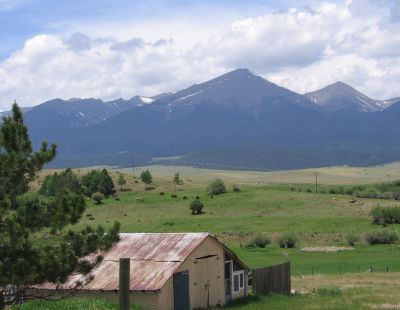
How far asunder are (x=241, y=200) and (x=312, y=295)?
7626 centimetres

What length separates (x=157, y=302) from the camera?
3531 cm

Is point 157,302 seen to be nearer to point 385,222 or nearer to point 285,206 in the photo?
point 385,222

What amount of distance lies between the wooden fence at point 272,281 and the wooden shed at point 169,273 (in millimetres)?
1981

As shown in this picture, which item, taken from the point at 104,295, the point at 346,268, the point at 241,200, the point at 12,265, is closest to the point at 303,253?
the point at 346,268

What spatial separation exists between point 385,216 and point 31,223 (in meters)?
79.1

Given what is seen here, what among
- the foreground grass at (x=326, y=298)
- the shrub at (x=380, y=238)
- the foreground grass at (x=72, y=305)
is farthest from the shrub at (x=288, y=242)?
the foreground grass at (x=72, y=305)

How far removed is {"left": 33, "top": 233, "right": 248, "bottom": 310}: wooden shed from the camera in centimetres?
3584

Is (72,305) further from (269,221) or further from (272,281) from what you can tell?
(269,221)

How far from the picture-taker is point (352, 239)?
265 feet

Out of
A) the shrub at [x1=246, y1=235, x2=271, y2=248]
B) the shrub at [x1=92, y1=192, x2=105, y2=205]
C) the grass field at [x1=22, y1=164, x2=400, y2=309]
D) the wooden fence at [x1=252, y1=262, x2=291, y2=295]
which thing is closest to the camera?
the grass field at [x1=22, y1=164, x2=400, y2=309]

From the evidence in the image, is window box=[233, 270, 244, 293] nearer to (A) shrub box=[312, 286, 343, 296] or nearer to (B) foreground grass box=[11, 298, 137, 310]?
(A) shrub box=[312, 286, 343, 296]

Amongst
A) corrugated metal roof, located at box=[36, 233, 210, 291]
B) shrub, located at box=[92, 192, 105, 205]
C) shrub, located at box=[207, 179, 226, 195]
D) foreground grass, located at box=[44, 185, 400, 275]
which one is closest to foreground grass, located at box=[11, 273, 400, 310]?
corrugated metal roof, located at box=[36, 233, 210, 291]

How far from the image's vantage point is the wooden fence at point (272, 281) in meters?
44.7

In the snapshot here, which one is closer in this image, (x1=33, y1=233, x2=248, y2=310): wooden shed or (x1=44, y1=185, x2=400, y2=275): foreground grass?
(x1=33, y1=233, x2=248, y2=310): wooden shed
